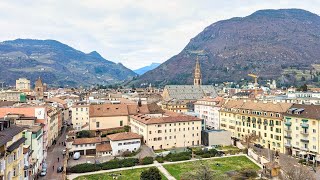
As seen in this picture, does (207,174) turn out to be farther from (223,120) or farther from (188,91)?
(188,91)

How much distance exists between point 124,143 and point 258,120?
34676mm

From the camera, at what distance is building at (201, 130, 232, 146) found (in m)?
76.3

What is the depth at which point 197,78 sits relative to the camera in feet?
636

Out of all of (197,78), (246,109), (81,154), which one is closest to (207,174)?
(81,154)

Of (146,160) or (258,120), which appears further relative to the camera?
(258,120)

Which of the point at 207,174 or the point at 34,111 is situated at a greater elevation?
the point at 34,111

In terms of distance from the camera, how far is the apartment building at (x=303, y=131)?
6518cm

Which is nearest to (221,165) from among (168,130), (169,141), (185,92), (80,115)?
(169,141)

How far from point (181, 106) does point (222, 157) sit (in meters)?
50.5

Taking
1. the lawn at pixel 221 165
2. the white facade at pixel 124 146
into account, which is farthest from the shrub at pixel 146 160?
the white facade at pixel 124 146

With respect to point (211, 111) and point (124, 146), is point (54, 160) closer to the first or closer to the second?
point (124, 146)

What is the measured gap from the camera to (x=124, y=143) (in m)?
66.6

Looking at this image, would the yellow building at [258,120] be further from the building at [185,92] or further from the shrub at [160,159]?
the building at [185,92]

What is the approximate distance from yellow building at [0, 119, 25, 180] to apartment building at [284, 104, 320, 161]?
185ft
